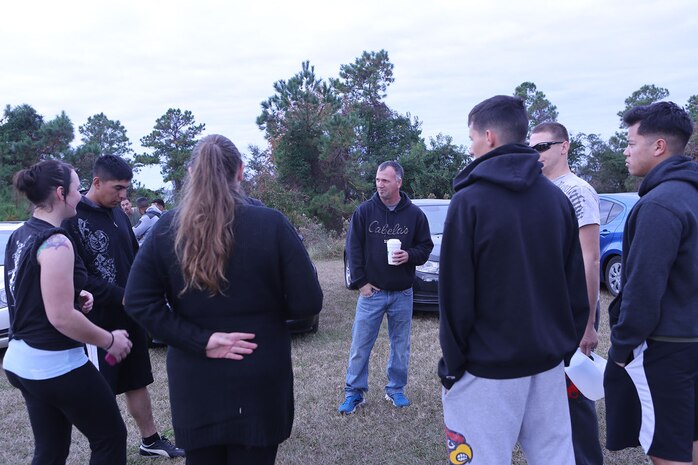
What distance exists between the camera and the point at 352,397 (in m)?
4.69

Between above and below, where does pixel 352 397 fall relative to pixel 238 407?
below

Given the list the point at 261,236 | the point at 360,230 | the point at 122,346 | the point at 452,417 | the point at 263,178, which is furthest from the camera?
the point at 263,178

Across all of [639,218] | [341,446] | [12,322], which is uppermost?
[639,218]

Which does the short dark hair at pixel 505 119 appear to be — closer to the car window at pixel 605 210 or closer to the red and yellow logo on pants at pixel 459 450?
the red and yellow logo on pants at pixel 459 450

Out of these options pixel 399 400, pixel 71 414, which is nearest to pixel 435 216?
pixel 399 400

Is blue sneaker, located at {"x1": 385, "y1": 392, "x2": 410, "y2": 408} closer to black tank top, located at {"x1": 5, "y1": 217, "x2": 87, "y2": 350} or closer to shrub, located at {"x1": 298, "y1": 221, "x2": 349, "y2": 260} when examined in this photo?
black tank top, located at {"x1": 5, "y1": 217, "x2": 87, "y2": 350}

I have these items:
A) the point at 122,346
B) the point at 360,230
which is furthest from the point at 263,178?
the point at 122,346

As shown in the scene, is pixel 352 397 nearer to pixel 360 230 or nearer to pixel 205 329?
pixel 360 230

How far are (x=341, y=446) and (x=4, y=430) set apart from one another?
8.89ft

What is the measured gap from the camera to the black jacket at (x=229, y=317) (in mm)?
2207

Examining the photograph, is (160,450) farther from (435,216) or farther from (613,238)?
(613,238)

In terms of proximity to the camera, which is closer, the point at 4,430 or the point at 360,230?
the point at 4,430

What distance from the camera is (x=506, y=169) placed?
228 centimetres

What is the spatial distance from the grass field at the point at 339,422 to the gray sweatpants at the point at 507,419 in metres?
1.53
